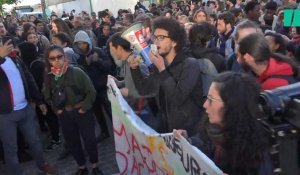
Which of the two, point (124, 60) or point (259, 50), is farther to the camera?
point (124, 60)

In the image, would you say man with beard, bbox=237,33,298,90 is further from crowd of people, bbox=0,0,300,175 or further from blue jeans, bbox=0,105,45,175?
blue jeans, bbox=0,105,45,175

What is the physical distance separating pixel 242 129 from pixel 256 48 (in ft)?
3.05

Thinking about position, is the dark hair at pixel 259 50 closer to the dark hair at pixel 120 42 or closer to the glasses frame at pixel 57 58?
the dark hair at pixel 120 42

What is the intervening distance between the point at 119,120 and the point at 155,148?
86 centimetres

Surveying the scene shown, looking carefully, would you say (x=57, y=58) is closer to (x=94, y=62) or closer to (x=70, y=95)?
(x=70, y=95)

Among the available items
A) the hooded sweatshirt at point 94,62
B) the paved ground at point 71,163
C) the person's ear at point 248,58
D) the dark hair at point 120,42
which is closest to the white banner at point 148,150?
the dark hair at point 120,42

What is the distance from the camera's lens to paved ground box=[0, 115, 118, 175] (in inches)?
181

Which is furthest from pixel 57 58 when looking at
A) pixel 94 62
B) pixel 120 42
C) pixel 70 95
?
pixel 94 62

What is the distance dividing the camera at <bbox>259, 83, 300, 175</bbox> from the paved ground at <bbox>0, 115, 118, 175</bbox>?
133 inches

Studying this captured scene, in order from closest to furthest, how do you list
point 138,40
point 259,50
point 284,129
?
point 284,129
point 259,50
point 138,40

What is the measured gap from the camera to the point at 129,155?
142 inches

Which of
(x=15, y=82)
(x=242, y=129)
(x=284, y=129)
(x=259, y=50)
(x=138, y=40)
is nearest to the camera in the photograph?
(x=284, y=129)

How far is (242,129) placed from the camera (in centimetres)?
188

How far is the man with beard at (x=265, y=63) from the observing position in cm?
243
